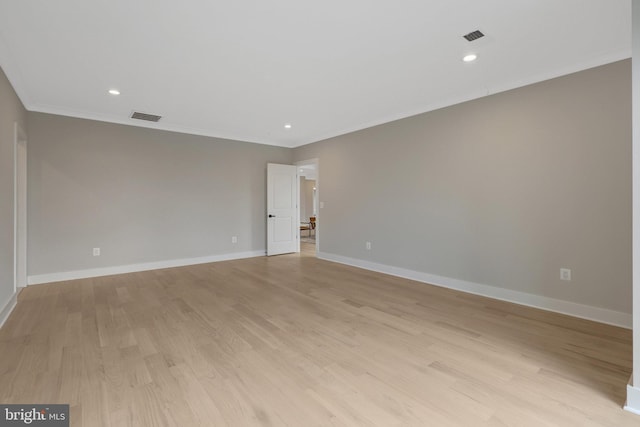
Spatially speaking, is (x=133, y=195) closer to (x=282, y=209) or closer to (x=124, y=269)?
(x=124, y=269)

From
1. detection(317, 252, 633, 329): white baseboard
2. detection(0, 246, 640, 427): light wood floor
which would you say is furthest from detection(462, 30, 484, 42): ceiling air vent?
detection(317, 252, 633, 329): white baseboard

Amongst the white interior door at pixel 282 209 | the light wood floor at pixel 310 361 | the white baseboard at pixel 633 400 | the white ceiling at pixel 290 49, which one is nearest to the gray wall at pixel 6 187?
the white ceiling at pixel 290 49

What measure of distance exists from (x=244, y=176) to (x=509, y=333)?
527 centimetres

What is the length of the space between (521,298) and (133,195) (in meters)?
5.86

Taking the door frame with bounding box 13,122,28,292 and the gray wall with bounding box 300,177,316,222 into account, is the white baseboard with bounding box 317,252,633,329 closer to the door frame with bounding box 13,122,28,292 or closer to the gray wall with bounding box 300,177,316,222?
the door frame with bounding box 13,122,28,292

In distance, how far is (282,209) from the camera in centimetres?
682

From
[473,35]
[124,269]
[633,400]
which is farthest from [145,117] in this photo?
[633,400]

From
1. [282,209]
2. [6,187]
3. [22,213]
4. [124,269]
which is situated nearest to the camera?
[6,187]

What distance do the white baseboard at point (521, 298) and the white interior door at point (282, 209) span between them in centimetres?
246

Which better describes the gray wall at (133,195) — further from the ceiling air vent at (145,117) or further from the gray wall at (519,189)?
the gray wall at (519,189)

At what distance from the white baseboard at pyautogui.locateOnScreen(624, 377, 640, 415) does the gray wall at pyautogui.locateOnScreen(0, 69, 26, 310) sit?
16.3 feet

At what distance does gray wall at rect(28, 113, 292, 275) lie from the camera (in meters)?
4.31

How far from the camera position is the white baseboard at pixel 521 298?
2.85 meters

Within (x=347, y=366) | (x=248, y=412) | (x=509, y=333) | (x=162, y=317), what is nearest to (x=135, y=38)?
(x=162, y=317)
